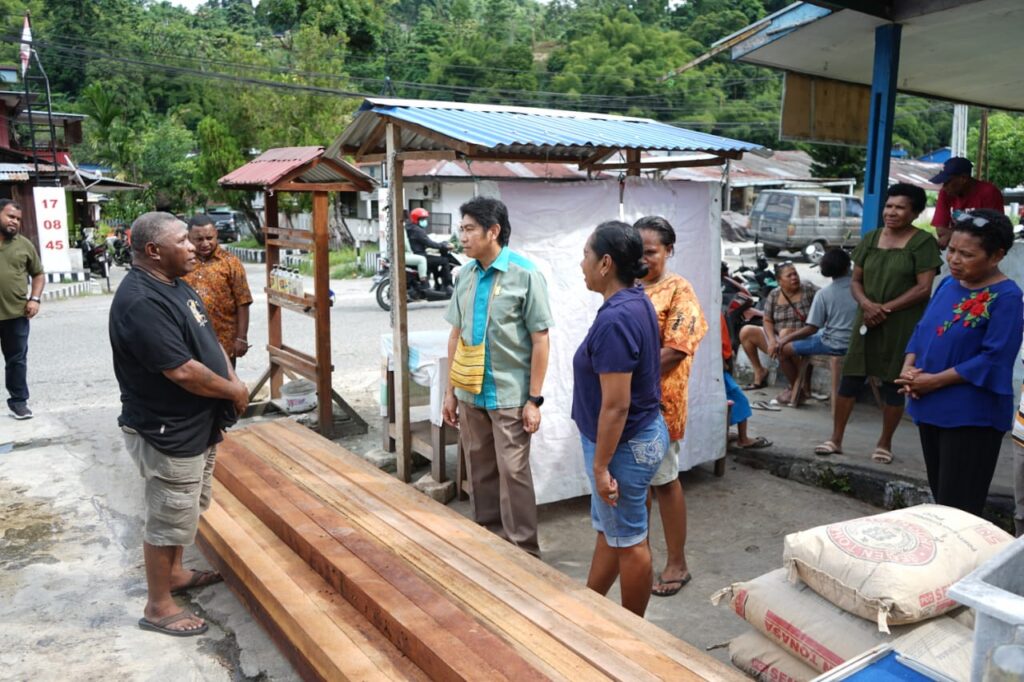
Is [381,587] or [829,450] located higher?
[381,587]

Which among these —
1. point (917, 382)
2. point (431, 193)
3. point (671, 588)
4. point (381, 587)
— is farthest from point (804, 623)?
point (431, 193)

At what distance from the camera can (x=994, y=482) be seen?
4.58 metres

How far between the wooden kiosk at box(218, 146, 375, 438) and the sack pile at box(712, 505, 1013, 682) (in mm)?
3994

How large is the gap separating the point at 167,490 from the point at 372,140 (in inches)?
104

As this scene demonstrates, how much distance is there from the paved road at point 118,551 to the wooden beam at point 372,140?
2163 millimetres

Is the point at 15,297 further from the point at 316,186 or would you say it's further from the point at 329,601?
the point at 329,601

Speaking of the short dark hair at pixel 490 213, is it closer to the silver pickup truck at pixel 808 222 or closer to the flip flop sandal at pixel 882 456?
the flip flop sandal at pixel 882 456

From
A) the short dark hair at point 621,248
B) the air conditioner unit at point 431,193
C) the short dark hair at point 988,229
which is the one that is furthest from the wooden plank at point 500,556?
the air conditioner unit at point 431,193

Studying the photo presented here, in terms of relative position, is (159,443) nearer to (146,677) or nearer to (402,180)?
(146,677)

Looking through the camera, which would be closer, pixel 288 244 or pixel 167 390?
pixel 167 390

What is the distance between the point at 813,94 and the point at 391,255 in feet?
16.8

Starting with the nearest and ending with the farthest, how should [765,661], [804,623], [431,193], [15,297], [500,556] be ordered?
[804,623] → [765,661] → [500,556] → [15,297] → [431,193]

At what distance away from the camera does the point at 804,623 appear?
2.51 meters

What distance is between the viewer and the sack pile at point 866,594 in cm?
222
